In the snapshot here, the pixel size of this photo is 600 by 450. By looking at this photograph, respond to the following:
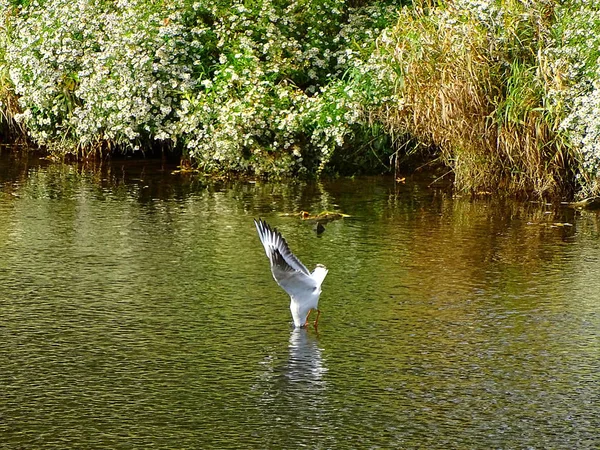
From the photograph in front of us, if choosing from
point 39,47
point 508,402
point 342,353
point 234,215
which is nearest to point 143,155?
point 39,47

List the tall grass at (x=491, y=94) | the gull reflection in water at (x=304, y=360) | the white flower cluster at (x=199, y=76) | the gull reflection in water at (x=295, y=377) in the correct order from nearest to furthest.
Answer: the gull reflection in water at (x=295, y=377) < the gull reflection in water at (x=304, y=360) < the tall grass at (x=491, y=94) < the white flower cluster at (x=199, y=76)

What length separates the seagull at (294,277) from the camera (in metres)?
7.49

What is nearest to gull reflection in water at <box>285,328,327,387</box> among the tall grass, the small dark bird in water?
the small dark bird in water

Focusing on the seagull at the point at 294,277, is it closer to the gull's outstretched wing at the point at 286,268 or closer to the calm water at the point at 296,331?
the gull's outstretched wing at the point at 286,268

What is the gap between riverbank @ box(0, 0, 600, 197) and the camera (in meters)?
12.1

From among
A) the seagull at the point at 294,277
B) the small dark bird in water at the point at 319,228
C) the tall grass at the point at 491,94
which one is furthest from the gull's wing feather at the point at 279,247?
the tall grass at the point at 491,94

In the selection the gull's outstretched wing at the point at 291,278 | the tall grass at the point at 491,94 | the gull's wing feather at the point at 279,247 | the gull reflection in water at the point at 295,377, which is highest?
the tall grass at the point at 491,94

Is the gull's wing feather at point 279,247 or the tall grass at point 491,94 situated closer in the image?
Answer: the gull's wing feather at point 279,247

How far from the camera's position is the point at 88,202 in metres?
12.1

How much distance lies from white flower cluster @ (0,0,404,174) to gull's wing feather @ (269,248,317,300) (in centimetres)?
564

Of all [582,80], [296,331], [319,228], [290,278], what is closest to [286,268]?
[290,278]

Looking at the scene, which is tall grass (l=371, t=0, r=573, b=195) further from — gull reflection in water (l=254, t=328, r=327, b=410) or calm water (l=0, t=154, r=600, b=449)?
gull reflection in water (l=254, t=328, r=327, b=410)

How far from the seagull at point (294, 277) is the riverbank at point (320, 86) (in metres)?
4.58

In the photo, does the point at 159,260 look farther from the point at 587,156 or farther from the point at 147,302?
the point at 587,156
